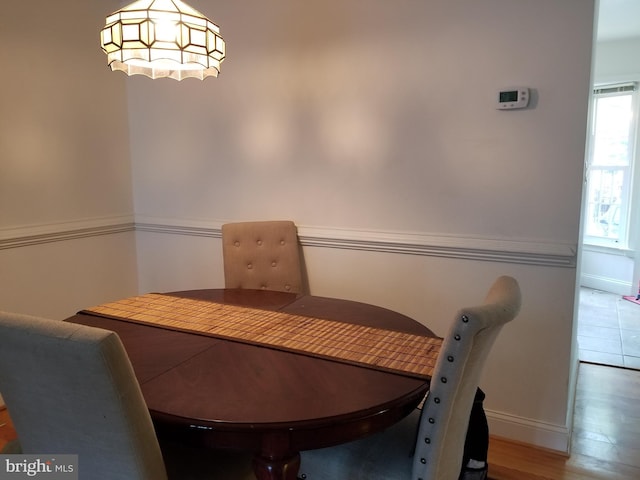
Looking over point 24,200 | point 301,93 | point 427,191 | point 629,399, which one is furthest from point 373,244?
point 24,200

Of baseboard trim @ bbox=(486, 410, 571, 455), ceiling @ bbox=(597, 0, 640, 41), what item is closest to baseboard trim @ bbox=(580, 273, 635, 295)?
ceiling @ bbox=(597, 0, 640, 41)

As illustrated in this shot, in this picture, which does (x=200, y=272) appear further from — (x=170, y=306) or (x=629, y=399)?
(x=629, y=399)

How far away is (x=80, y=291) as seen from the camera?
2.89m

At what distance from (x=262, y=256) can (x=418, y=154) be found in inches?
35.6

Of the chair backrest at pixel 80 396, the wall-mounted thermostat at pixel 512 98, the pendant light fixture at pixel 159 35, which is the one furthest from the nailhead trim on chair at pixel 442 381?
the wall-mounted thermostat at pixel 512 98

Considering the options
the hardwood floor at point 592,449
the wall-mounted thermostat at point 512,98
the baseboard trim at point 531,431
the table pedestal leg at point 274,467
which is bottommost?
the hardwood floor at point 592,449

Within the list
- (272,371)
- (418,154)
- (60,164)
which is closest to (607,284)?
(418,154)

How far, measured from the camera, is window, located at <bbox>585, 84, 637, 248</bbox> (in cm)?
470

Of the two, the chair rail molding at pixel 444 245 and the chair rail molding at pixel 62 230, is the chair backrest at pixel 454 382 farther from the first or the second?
the chair rail molding at pixel 62 230

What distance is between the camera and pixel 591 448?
2.14 m

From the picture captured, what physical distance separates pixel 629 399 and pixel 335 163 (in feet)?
6.63

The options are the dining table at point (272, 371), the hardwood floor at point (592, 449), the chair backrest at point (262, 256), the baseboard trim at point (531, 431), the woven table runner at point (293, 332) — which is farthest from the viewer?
the chair backrest at point (262, 256)

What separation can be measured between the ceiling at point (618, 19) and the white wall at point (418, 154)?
205cm

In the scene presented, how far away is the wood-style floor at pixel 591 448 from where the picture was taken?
6.47 ft
